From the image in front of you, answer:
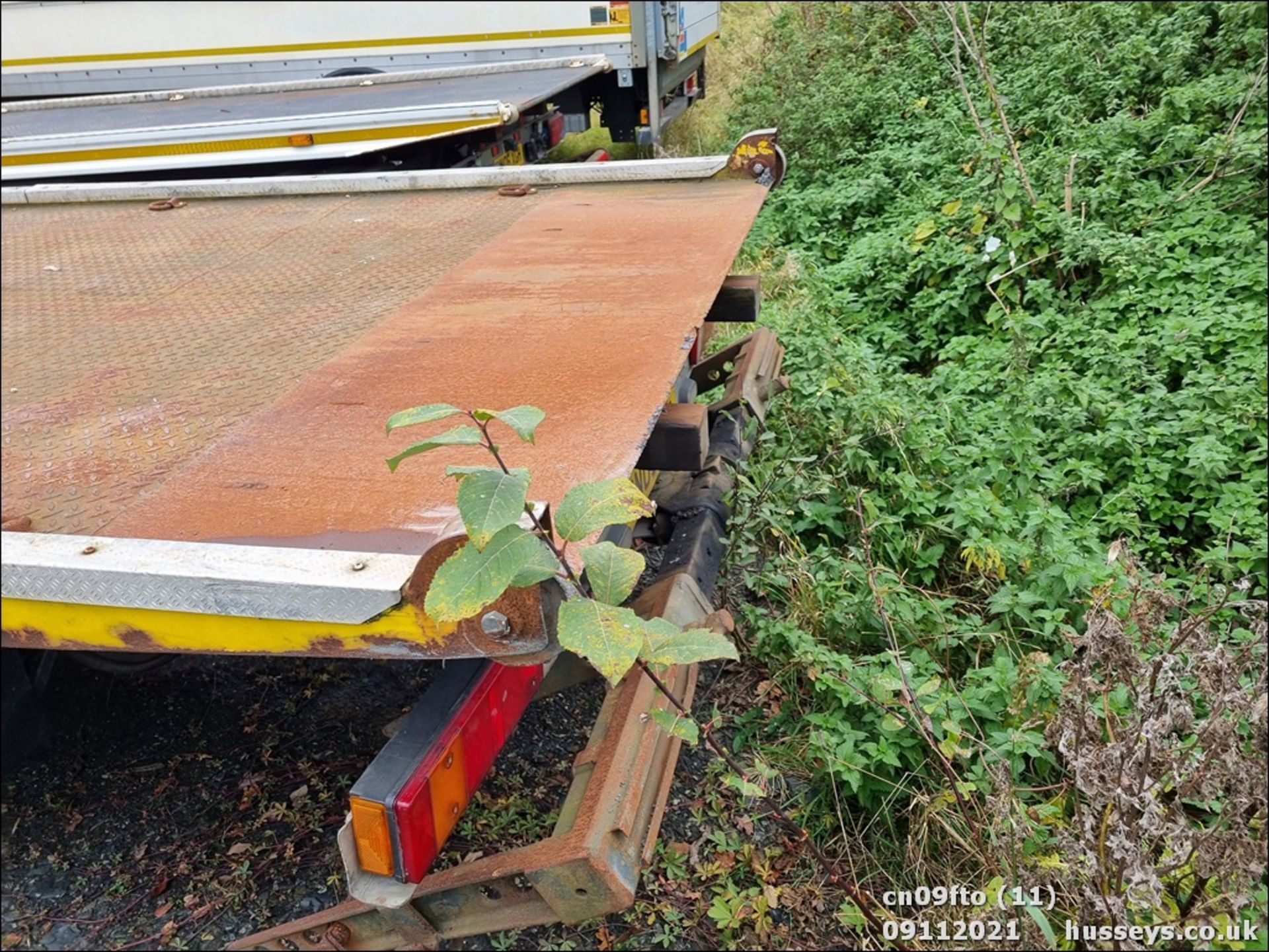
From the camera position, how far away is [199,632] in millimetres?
1273

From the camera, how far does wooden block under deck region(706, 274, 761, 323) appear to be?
8.80 ft

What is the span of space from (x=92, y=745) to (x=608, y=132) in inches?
219

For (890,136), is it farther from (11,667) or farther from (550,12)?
(11,667)

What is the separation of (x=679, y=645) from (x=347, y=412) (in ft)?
2.58

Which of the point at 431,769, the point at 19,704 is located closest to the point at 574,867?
the point at 431,769

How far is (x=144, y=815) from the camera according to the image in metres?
2.43

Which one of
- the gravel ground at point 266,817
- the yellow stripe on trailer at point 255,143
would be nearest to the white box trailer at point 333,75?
the yellow stripe on trailer at point 255,143

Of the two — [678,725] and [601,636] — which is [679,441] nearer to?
[678,725]

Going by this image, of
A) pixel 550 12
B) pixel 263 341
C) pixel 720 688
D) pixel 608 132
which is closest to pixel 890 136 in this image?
pixel 608 132

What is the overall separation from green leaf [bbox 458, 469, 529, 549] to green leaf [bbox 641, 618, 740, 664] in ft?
0.98

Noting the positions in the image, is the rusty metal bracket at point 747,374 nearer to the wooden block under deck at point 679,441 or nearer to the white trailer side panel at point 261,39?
the wooden block under deck at point 679,441

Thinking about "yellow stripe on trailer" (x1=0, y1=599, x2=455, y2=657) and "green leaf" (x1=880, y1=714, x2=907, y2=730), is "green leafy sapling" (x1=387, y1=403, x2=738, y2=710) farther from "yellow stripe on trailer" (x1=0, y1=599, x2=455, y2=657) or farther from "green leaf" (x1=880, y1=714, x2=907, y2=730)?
"green leaf" (x1=880, y1=714, x2=907, y2=730)

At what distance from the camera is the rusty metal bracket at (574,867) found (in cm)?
147

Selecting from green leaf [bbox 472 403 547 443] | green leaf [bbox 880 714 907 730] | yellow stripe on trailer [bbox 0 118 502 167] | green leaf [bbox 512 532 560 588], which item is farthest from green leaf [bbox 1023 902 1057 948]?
yellow stripe on trailer [bbox 0 118 502 167]
